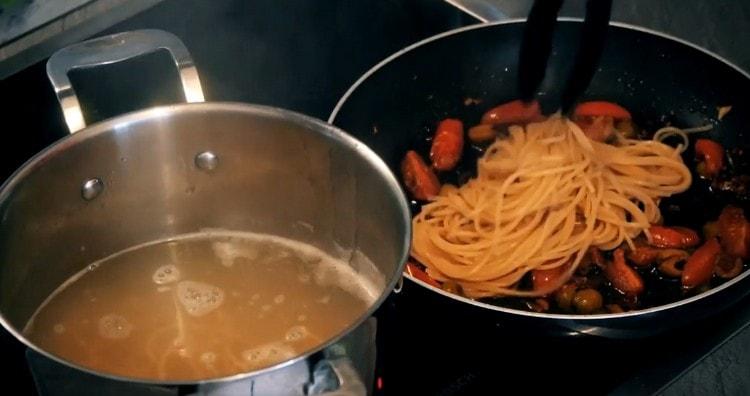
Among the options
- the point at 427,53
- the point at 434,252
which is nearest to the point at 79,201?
the point at 434,252

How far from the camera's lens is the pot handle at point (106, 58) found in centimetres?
107

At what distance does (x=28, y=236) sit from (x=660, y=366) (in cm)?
78

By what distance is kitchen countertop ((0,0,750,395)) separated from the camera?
56.4 inches

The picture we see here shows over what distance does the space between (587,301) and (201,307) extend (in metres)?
0.52

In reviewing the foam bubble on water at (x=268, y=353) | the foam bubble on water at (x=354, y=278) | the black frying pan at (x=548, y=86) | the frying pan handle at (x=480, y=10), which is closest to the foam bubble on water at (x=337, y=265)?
the foam bubble on water at (x=354, y=278)

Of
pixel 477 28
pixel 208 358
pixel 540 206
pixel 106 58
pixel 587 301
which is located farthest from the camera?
pixel 477 28

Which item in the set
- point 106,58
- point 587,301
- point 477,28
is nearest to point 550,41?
point 477,28

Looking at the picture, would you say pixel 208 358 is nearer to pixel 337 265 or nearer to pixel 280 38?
pixel 337 265

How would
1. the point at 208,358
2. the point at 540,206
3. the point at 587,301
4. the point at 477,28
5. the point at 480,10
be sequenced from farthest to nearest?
the point at 480,10, the point at 477,28, the point at 540,206, the point at 587,301, the point at 208,358

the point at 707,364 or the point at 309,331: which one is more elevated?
the point at 309,331

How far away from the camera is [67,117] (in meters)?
1.07

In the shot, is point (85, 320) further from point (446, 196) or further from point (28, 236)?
point (446, 196)

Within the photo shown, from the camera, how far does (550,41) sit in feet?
4.23

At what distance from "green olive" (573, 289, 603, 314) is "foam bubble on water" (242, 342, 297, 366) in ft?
1.46
